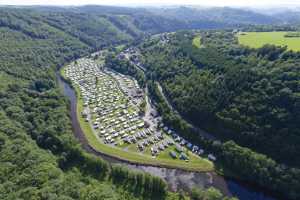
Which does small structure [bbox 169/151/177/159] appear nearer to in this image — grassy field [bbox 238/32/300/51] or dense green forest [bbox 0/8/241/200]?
dense green forest [bbox 0/8/241/200]

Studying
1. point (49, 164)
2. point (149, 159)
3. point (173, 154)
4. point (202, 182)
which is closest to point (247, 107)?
point (173, 154)

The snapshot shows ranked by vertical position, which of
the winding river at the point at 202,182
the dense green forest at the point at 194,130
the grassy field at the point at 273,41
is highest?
the grassy field at the point at 273,41

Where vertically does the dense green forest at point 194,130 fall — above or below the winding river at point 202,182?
above

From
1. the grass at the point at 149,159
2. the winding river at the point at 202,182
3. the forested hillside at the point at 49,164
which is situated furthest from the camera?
the grass at the point at 149,159

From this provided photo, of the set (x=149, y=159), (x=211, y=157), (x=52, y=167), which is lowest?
(x=149, y=159)

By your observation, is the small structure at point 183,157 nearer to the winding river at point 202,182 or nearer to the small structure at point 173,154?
the small structure at point 173,154

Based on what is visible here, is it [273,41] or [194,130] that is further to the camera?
[273,41]

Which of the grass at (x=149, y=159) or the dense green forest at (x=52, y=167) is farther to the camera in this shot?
the grass at (x=149, y=159)

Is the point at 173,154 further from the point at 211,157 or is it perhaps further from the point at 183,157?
the point at 211,157

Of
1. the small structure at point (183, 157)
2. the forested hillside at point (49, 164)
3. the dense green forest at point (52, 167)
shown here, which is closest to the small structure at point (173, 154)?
the small structure at point (183, 157)
